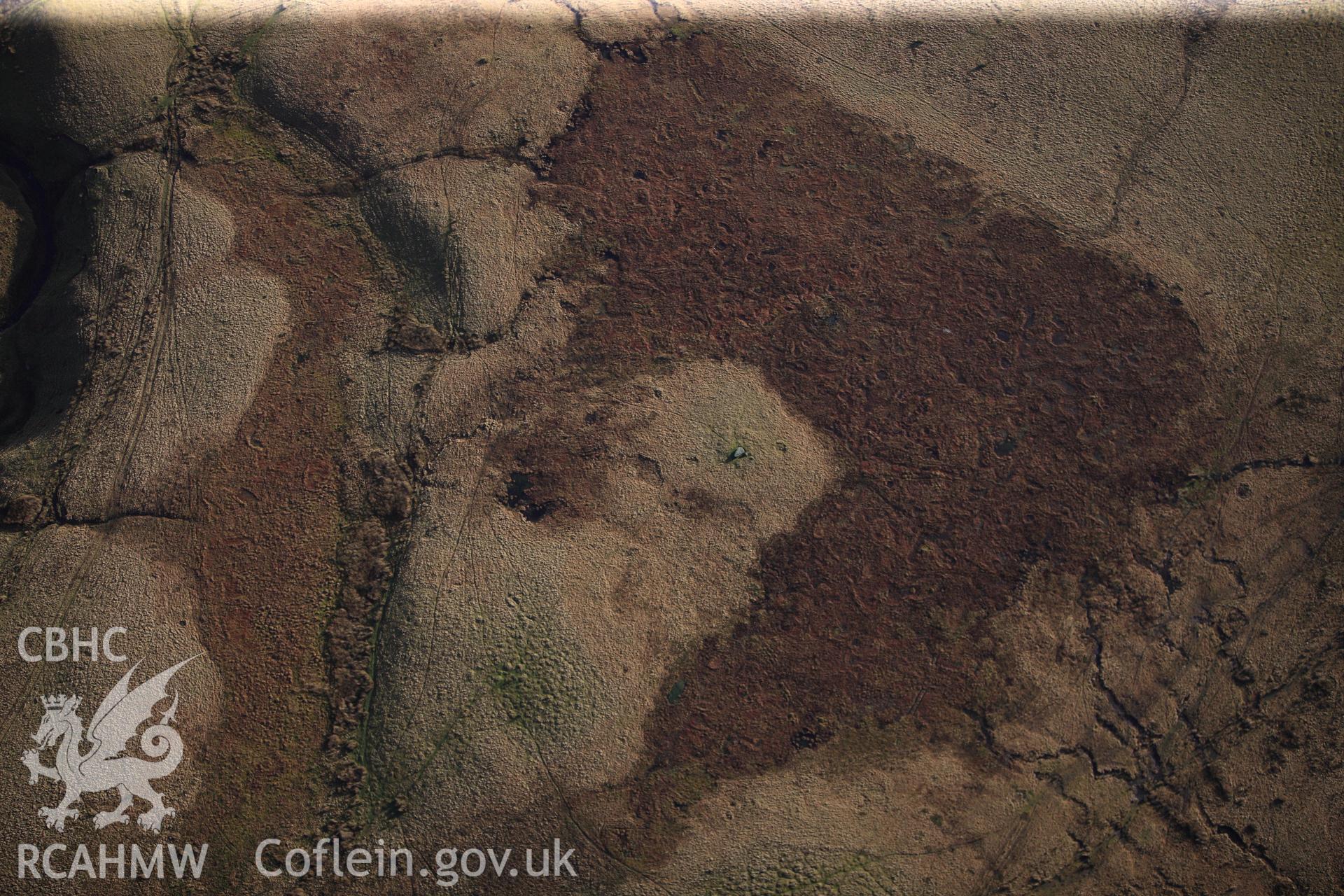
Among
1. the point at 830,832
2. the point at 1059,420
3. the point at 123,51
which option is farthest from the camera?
the point at 123,51

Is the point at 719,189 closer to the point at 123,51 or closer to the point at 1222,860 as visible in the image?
the point at 123,51

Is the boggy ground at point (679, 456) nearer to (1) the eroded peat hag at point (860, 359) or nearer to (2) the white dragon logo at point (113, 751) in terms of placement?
(1) the eroded peat hag at point (860, 359)

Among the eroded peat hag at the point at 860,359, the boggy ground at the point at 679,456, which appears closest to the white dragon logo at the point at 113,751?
the boggy ground at the point at 679,456

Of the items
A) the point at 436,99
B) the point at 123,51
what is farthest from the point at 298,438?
the point at 123,51

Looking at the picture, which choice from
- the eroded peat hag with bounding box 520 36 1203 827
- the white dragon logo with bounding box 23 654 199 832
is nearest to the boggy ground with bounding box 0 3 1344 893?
the eroded peat hag with bounding box 520 36 1203 827

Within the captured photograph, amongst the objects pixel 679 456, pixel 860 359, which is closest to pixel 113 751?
pixel 679 456

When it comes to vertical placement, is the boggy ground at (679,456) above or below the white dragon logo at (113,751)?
above
